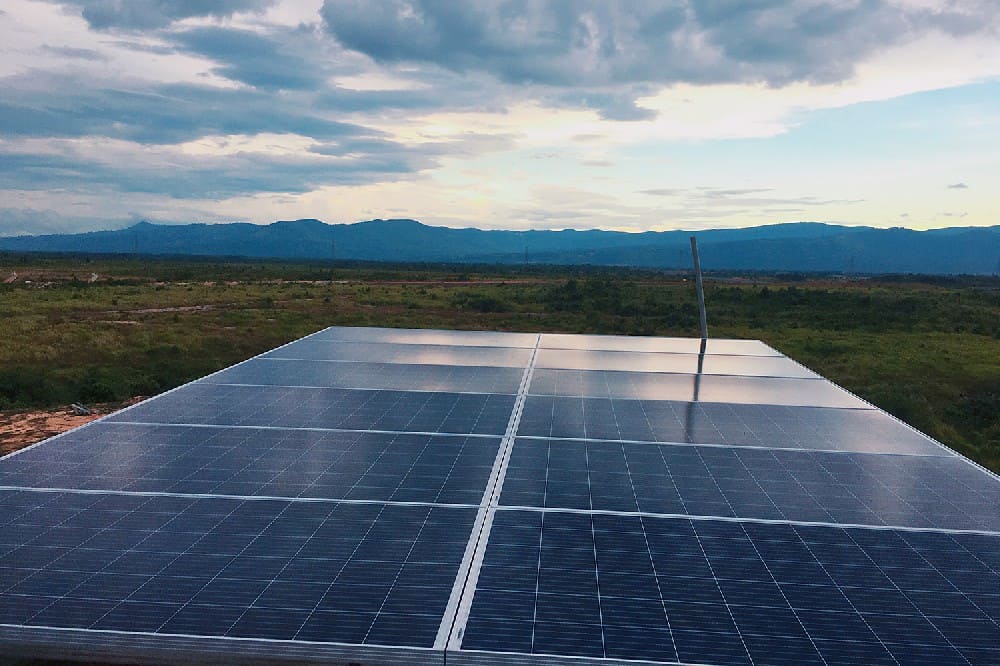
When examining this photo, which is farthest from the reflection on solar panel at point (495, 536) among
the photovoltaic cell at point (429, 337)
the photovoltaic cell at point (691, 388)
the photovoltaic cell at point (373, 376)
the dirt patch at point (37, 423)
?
the photovoltaic cell at point (429, 337)

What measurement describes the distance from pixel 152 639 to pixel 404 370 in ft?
44.9

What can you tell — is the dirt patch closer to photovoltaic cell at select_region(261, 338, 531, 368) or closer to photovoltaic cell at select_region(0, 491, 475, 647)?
photovoltaic cell at select_region(261, 338, 531, 368)

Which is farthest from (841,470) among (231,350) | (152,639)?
(231,350)

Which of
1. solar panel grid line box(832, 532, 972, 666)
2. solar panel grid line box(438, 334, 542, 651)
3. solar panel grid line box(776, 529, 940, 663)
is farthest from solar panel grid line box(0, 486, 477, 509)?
solar panel grid line box(832, 532, 972, 666)

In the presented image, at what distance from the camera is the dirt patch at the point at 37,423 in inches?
857

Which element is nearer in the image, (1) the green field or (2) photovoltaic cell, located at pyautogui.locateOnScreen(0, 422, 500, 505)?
(2) photovoltaic cell, located at pyautogui.locateOnScreen(0, 422, 500, 505)

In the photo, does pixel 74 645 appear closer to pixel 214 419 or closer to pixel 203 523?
pixel 203 523

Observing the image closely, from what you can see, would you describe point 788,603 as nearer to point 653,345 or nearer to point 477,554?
point 477,554

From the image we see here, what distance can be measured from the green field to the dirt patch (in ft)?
4.43

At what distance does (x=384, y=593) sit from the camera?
801 centimetres

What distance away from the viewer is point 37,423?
944 inches

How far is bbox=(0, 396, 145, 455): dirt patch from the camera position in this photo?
21.8m

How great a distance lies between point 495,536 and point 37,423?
861 inches

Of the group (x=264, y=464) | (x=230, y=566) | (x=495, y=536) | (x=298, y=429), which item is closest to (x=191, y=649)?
(x=230, y=566)
